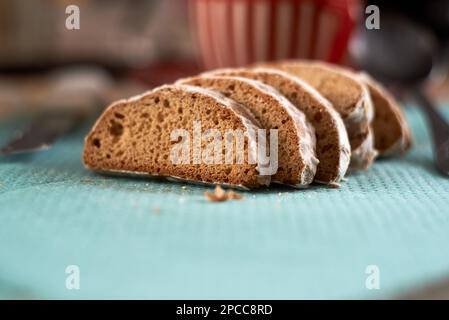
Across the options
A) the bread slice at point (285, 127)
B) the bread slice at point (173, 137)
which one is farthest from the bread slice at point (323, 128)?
the bread slice at point (173, 137)

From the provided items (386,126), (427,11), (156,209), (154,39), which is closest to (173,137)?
(156,209)

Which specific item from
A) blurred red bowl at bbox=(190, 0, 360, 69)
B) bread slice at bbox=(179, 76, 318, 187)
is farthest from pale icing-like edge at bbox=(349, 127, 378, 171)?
blurred red bowl at bbox=(190, 0, 360, 69)

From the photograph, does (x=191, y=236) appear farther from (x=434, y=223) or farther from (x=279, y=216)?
(x=434, y=223)

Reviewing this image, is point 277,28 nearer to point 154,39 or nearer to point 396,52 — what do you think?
point 396,52

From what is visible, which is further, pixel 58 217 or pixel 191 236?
pixel 58 217

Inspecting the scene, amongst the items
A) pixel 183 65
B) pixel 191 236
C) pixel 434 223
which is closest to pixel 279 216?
pixel 191 236

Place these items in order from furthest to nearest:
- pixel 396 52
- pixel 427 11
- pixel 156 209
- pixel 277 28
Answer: pixel 427 11
pixel 396 52
pixel 277 28
pixel 156 209
